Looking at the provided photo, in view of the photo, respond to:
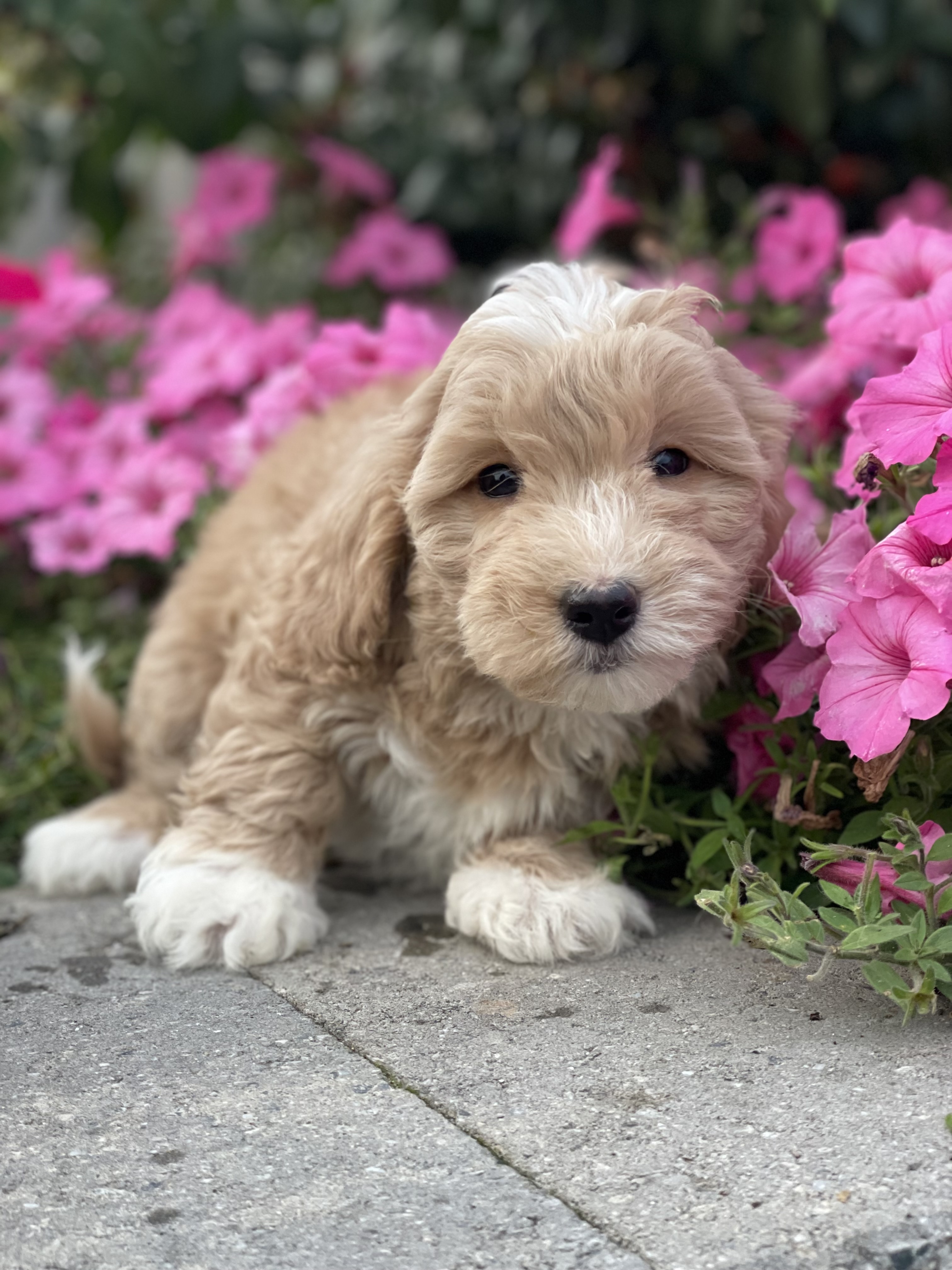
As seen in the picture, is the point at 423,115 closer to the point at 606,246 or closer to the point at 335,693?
the point at 606,246

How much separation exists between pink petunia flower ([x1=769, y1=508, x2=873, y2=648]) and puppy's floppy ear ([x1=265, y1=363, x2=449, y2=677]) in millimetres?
637

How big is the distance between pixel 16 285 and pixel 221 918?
251 cm

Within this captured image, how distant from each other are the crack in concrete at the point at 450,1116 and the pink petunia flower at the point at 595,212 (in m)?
2.47

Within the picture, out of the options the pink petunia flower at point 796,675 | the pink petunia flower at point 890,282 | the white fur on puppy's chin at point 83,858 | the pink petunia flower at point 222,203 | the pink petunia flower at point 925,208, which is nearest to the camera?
the pink petunia flower at point 796,675

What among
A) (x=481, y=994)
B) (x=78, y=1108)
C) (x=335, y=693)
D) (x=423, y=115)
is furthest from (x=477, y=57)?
(x=78, y=1108)

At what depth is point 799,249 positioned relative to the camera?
161 inches

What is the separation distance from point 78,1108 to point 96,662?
6.50 ft

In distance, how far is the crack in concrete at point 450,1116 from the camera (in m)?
1.62

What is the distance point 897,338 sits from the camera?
9.16ft

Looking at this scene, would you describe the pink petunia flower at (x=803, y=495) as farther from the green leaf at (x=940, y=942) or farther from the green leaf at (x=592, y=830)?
the green leaf at (x=940, y=942)

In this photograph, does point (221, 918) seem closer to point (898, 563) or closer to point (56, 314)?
point (898, 563)

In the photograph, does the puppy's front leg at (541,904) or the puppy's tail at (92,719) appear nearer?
the puppy's front leg at (541,904)

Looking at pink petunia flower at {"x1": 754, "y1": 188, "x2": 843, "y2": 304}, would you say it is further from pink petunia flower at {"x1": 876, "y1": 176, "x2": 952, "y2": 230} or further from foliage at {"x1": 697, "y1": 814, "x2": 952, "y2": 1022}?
foliage at {"x1": 697, "y1": 814, "x2": 952, "y2": 1022}

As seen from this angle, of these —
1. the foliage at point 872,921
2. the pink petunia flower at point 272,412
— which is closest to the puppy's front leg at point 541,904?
the foliage at point 872,921
